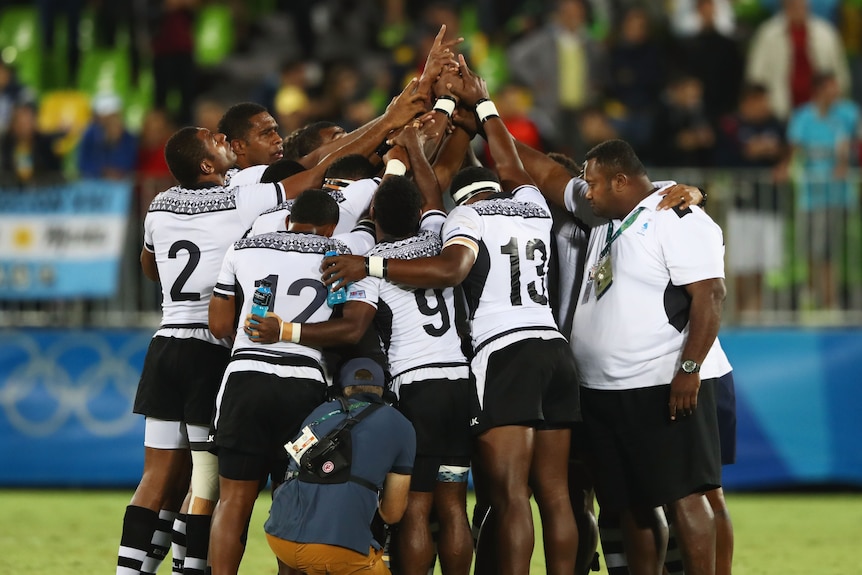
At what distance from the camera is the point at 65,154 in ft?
49.0

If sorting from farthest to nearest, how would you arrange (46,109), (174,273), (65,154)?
(46,109) < (65,154) < (174,273)

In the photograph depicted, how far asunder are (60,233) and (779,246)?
6.98m

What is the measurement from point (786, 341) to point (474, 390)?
6.57 m

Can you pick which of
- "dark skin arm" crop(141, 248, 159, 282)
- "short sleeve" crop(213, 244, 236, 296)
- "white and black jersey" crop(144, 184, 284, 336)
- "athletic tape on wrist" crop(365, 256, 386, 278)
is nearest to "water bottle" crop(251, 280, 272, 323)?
"short sleeve" crop(213, 244, 236, 296)

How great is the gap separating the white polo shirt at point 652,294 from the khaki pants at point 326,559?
1.74 m

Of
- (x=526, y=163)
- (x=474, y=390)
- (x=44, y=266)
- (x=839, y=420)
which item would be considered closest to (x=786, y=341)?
(x=839, y=420)

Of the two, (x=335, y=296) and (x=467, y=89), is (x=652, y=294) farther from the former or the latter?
(x=467, y=89)

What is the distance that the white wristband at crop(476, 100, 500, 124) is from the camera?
8445mm

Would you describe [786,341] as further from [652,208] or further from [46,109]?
[46,109]

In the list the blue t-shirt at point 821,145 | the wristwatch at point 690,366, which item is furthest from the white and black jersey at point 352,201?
the blue t-shirt at point 821,145

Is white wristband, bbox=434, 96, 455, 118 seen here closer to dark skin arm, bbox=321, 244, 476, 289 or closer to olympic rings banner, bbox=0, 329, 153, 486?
dark skin arm, bbox=321, 244, 476, 289

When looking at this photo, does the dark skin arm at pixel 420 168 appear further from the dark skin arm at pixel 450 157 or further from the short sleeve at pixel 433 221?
the dark skin arm at pixel 450 157

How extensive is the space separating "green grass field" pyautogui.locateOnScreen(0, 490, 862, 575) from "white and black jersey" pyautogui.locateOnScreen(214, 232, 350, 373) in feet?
8.47

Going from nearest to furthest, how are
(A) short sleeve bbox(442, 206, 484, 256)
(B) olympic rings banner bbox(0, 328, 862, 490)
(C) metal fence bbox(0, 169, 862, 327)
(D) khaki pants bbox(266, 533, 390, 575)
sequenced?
(D) khaki pants bbox(266, 533, 390, 575) < (A) short sleeve bbox(442, 206, 484, 256) < (C) metal fence bbox(0, 169, 862, 327) < (B) olympic rings banner bbox(0, 328, 862, 490)
